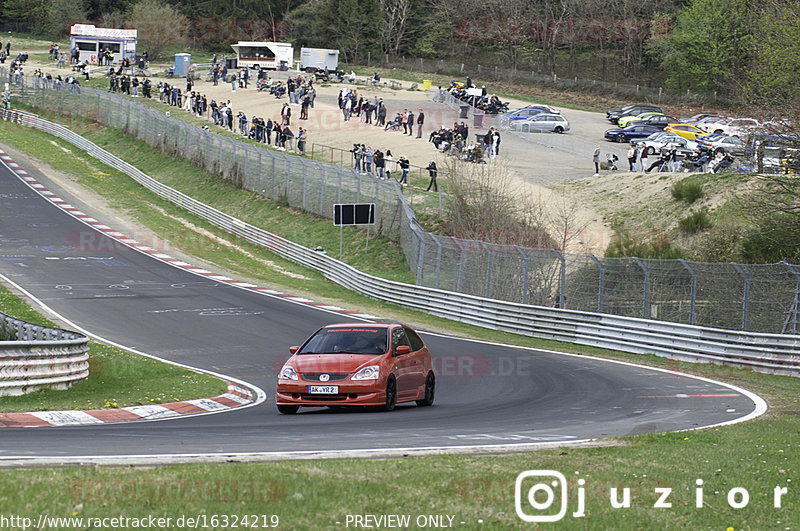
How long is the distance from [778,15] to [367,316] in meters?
16.2

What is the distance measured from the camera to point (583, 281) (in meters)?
25.7

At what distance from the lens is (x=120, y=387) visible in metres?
15.9

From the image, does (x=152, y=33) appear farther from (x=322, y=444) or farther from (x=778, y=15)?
(x=322, y=444)

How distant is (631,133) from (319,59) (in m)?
36.7

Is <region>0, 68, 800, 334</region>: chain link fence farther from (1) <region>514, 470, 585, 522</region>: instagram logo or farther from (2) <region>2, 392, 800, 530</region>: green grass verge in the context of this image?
(1) <region>514, 470, 585, 522</region>: instagram logo

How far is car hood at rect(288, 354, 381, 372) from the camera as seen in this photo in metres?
13.8

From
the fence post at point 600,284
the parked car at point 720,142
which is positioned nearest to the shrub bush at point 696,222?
the fence post at point 600,284

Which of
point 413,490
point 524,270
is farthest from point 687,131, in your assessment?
point 413,490

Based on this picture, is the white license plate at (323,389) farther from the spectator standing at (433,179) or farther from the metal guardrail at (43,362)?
the spectator standing at (433,179)

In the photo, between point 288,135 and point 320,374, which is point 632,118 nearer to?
point 288,135

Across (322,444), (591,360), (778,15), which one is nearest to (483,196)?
(778,15)

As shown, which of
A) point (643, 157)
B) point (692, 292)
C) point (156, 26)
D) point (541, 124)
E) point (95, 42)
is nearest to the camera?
point (692, 292)

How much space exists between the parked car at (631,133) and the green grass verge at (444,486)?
5380 cm

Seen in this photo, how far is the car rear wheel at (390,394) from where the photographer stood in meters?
13.8
